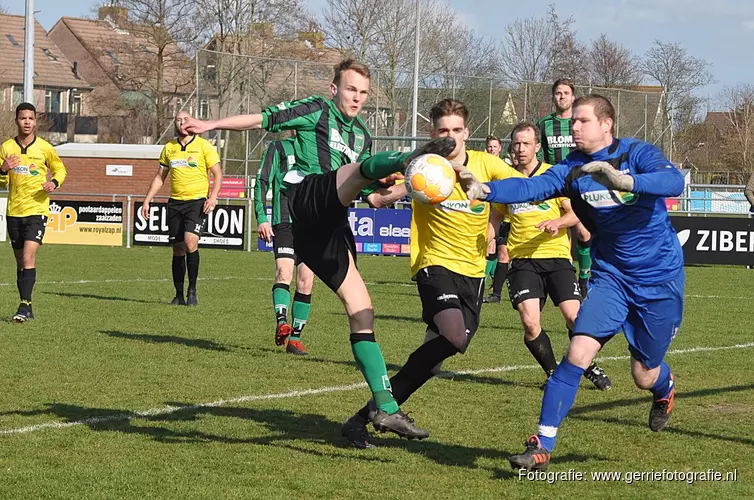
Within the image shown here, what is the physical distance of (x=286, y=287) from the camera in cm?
1005

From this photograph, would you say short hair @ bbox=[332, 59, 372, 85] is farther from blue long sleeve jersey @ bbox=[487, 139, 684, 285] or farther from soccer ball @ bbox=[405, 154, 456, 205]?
soccer ball @ bbox=[405, 154, 456, 205]

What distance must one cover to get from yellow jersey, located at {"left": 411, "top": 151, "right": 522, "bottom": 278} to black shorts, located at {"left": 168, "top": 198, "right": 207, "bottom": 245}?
7.42 meters

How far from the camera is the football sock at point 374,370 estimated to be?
5.74 meters

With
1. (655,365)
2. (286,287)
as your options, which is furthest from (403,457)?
(286,287)

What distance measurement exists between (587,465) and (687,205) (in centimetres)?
2221

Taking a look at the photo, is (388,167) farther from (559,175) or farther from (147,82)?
(147,82)

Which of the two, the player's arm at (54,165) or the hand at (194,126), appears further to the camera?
the player's arm at (54,165)

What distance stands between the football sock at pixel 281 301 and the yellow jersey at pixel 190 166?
161 inches

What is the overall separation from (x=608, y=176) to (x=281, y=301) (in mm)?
5247

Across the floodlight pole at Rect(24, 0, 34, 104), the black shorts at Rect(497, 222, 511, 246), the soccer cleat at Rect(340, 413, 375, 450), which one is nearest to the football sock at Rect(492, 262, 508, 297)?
the black shorts at Rect(497, 222, 511, 246)

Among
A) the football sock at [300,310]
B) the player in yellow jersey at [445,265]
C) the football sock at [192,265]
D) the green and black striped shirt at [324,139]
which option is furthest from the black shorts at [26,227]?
the player in yellow jersey at [445,265]

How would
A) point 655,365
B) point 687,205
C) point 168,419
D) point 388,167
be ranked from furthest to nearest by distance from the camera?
point 687,205, point 168,419, point 655,365, point 388,167

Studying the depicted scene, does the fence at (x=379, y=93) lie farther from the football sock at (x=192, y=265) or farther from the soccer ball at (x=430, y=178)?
the soccer ball at (x=430, y=178)

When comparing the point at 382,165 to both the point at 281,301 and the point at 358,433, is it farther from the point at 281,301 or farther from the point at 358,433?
the point at 281,301
